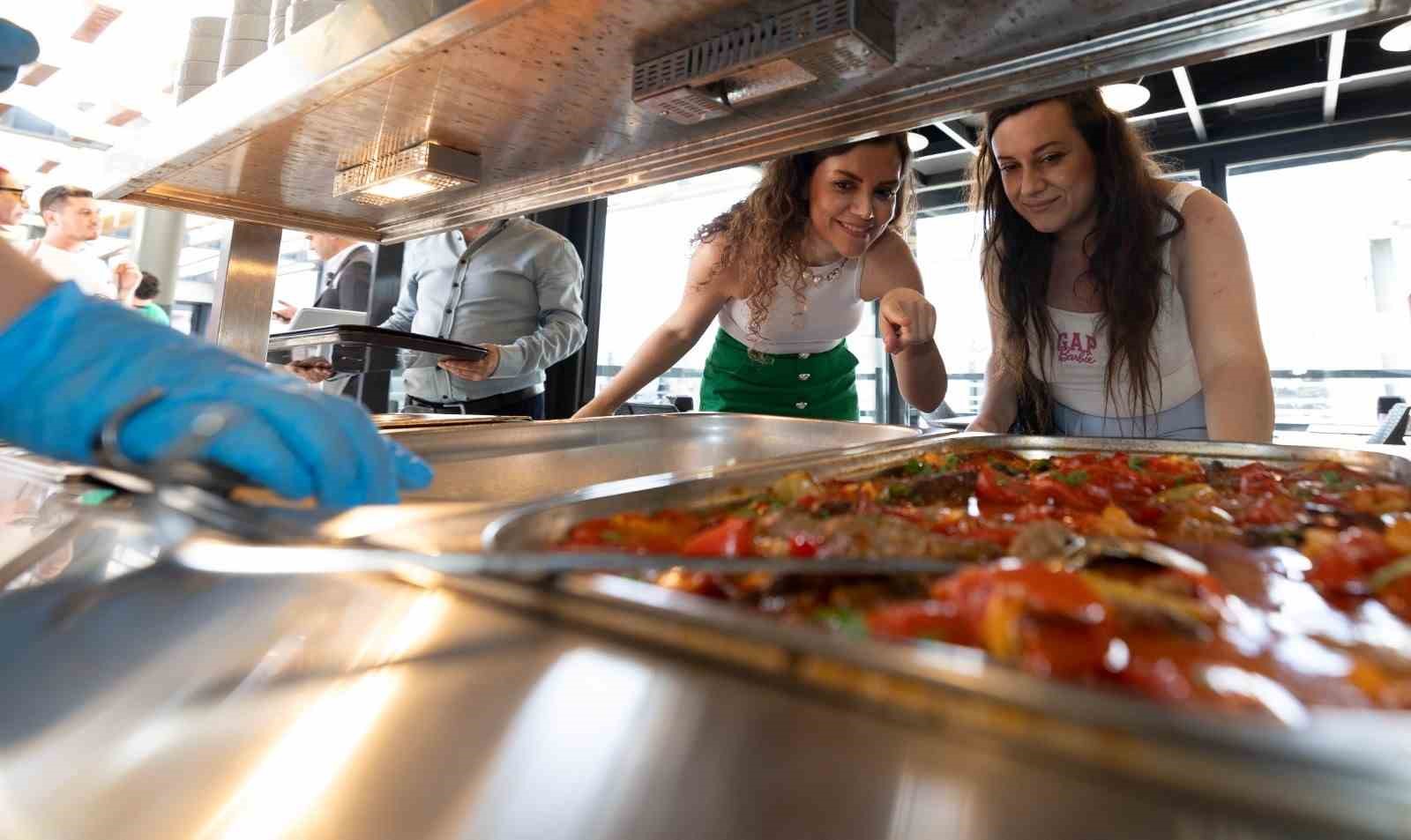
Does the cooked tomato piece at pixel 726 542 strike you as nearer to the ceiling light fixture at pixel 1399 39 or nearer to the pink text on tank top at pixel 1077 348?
the pink text on tank top at pixel 1077 348

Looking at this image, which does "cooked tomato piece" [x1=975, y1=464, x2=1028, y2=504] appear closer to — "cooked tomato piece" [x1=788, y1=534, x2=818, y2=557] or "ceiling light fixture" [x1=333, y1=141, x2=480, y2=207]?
"cooked tomato piece" [x1=788, y1=534, x2=818, y2=557]

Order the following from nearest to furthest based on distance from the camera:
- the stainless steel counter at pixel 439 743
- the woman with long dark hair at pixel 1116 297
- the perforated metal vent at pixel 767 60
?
the stainless steel counter at pixel 439 743 < the perforated metal vent at pixel 767 60 < the woman with long dark hair at pixel 1116 297

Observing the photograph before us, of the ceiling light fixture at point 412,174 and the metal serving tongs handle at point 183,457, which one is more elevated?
the ceiling light fixture at point 412,174

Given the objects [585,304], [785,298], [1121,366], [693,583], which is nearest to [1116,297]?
[1121,366]

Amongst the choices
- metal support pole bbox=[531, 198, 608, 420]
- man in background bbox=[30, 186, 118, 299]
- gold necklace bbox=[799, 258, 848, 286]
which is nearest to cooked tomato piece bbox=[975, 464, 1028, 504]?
gold necklace bbox=[799, 258, 848, 286]

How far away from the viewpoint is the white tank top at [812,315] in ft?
8.29

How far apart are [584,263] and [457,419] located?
10.9 feet

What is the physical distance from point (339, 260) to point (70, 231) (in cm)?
166

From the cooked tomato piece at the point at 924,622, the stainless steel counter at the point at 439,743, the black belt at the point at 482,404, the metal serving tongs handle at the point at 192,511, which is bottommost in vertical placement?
the stainless steel counter at the point at 439,743

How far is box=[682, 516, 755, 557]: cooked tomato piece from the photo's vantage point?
68 cm

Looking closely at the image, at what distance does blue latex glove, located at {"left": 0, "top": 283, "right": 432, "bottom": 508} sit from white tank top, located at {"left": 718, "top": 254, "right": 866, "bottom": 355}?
1.75 metres

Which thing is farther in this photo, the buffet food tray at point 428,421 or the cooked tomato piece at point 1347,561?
the buffet food tray at point 428,421

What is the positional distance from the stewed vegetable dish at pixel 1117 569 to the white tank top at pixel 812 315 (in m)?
1.40

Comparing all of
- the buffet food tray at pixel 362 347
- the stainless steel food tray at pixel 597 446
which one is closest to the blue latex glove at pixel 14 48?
the buffet food tray at pixel 362 347
